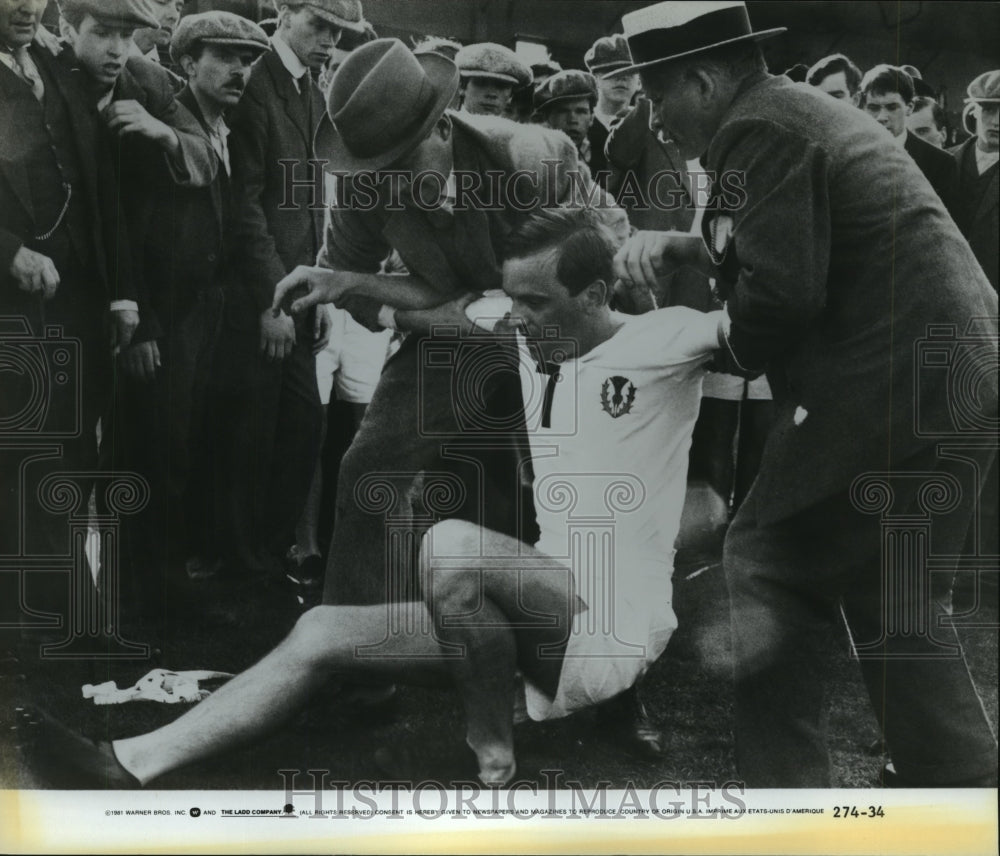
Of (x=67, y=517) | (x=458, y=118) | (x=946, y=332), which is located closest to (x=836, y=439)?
(x=946, y=332)

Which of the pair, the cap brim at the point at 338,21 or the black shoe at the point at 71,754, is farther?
the black shoe at the point at 71,754

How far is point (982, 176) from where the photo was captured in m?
5.20

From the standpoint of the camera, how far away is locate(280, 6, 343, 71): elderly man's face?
199 inches

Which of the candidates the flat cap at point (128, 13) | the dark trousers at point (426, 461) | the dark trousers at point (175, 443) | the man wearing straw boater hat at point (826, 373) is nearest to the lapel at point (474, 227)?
the dark trousers at point (426, 461)

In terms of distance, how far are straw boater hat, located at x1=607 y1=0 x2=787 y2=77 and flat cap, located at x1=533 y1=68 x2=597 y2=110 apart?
4.2 inches

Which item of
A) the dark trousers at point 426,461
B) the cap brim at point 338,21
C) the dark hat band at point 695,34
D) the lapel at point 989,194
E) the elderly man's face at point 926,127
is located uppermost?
the cap brim at point 338,21

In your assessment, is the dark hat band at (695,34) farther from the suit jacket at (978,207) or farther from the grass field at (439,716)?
the grass field at (439,716)

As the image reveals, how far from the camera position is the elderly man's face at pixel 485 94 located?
199 inches

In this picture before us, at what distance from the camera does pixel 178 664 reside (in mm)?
5141

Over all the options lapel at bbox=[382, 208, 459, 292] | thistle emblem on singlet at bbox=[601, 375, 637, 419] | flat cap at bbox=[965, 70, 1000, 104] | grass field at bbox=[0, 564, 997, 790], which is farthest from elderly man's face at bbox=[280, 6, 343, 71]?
flat cap at bbox=[965, 70, 1000, 104]

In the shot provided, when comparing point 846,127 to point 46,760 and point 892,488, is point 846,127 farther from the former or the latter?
point 46,760

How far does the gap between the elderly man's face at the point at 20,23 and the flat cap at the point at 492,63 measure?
1669mm

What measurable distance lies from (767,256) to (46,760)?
348 cm

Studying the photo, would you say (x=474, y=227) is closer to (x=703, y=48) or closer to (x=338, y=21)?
(x=338, y=21)
